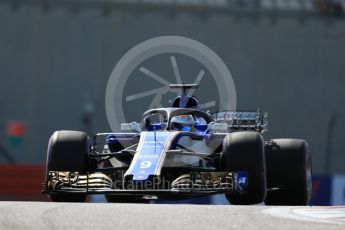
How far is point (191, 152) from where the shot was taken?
1348 centimetres

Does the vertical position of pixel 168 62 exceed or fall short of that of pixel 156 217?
it exceeds it

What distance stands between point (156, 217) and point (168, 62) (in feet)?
97.1

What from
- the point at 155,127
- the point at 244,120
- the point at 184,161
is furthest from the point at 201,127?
the point at 184,161

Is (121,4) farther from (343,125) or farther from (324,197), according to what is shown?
(324,197)

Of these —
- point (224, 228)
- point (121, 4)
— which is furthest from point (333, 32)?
point (224, 228)

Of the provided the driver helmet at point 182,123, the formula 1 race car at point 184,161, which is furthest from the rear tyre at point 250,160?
the driver helmet at point 182,123

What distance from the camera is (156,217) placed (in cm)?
878

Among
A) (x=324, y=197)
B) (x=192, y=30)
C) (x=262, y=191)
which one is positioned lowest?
(x=324, y=197)

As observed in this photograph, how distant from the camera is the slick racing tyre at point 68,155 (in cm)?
1372

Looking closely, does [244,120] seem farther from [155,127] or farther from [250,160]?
[250,160]

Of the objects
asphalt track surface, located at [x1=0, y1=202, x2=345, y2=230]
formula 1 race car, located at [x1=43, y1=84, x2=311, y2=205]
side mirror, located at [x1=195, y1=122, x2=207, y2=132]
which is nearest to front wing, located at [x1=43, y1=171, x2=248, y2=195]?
formula 1 race car, located at [x1=43, y1=84, x2=311, y2=205]

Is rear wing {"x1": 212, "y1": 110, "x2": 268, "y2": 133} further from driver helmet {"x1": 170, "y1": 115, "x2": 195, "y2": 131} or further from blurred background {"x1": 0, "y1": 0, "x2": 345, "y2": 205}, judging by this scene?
blurred background {"x1": 0, "y1": 0, "x2": 345, "y2": 205}

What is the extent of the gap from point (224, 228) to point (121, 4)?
34.6m

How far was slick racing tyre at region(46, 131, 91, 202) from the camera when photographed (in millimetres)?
13719
